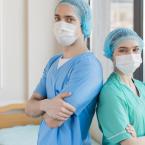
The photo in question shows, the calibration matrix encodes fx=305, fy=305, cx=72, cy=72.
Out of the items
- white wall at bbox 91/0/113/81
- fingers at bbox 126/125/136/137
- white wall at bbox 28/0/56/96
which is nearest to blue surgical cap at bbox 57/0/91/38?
fingers at bbox 126/125/136/137

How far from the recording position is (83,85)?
1263 millimetres

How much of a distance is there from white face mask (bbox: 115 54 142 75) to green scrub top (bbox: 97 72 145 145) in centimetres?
8

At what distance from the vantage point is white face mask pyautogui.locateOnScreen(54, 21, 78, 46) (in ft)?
4.50

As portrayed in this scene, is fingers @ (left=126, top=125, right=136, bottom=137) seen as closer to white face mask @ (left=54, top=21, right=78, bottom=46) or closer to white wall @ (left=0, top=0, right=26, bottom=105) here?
white face mask @ (left=54, top=21, right=78, bottom=46)

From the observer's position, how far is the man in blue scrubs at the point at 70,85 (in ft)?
4.14

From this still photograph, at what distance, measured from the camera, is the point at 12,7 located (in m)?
3.20

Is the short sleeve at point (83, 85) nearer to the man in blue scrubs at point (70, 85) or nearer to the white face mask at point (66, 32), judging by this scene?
the man in blue scrubs at point (70, 85)

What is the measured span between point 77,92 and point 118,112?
18 centimetres

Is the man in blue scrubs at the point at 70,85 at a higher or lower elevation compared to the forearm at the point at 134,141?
higher

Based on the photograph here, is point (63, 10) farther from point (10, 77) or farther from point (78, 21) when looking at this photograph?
point (10, 77)

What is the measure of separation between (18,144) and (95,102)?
1372mm

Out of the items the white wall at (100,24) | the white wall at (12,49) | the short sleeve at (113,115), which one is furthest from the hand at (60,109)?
the white wall at (12,49)

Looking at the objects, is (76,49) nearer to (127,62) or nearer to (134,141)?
(127,62)


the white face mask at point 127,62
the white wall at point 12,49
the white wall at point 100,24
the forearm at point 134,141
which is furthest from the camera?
the white wall at point 12,49
